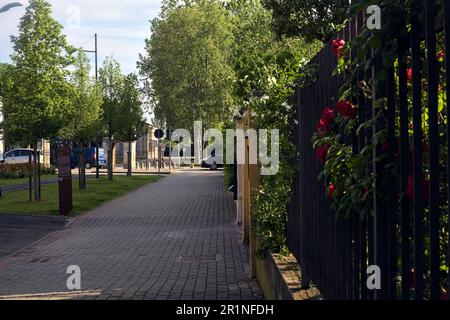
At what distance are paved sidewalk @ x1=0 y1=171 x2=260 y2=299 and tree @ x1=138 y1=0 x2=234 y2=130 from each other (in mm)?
38901

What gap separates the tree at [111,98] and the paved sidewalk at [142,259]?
57.8ft

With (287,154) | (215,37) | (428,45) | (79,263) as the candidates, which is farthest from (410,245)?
(215,37)

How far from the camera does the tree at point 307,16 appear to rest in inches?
658

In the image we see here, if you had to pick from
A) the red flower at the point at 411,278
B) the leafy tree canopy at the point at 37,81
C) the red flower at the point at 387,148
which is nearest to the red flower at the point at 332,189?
the red flower at the point at 387,148

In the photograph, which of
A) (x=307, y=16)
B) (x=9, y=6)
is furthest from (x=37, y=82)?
(x=307, y=16)

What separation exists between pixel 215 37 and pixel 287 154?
50.6m

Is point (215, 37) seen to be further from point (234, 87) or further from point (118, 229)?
point (234, 87)

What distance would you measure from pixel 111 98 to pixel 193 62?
2138 cm

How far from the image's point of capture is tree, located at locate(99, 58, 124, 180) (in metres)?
33.6

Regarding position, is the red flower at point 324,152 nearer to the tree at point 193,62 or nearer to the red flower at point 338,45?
the red flower at point 338,45

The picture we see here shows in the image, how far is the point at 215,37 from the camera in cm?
5550

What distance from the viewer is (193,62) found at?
2153 inches

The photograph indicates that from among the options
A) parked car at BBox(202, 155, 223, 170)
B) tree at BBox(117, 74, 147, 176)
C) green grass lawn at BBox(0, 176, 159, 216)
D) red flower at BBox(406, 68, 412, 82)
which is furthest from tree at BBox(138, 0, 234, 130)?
red flower at BBox(406, 68, 412, 82)

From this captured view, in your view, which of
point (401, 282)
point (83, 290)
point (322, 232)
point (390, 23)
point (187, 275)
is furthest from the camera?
point (187, 275)
